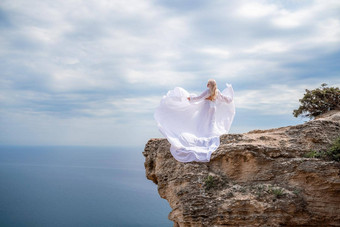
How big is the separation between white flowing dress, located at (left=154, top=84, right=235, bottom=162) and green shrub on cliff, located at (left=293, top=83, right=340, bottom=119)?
29.3 ft

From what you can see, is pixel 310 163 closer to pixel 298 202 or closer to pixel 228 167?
pixel 298 202

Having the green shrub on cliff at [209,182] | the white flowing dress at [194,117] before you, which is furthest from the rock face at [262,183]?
the white flowing dress at [194,117]

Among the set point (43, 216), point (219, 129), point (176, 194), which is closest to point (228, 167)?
point (176, 194)

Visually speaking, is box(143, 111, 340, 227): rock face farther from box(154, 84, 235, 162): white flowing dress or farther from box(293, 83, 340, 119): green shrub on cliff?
box(293, 83, 340, 119): green shrub on cliff

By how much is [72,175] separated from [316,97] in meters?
146

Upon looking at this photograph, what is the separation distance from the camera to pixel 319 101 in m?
17.1

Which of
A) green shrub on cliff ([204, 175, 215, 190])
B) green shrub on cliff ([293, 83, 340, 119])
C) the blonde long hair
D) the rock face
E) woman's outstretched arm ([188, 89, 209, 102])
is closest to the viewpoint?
the rock face

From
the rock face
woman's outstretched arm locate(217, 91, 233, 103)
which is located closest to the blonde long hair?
woman's outstretched arm locate(217, 91, 233, 103)

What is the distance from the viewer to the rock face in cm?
721

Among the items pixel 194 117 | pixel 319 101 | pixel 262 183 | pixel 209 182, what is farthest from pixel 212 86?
pixel 319 101

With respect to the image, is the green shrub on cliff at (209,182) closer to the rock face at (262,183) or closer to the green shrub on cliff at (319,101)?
the rock face at (262,183)

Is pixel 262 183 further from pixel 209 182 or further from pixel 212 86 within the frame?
pixel 212 86

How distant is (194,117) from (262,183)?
11.8ft

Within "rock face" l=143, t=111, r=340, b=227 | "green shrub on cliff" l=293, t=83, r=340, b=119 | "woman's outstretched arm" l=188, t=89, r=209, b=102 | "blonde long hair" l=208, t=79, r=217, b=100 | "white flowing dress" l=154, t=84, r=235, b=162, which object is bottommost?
"rock face" l=143, t=111, r=340, b=227
